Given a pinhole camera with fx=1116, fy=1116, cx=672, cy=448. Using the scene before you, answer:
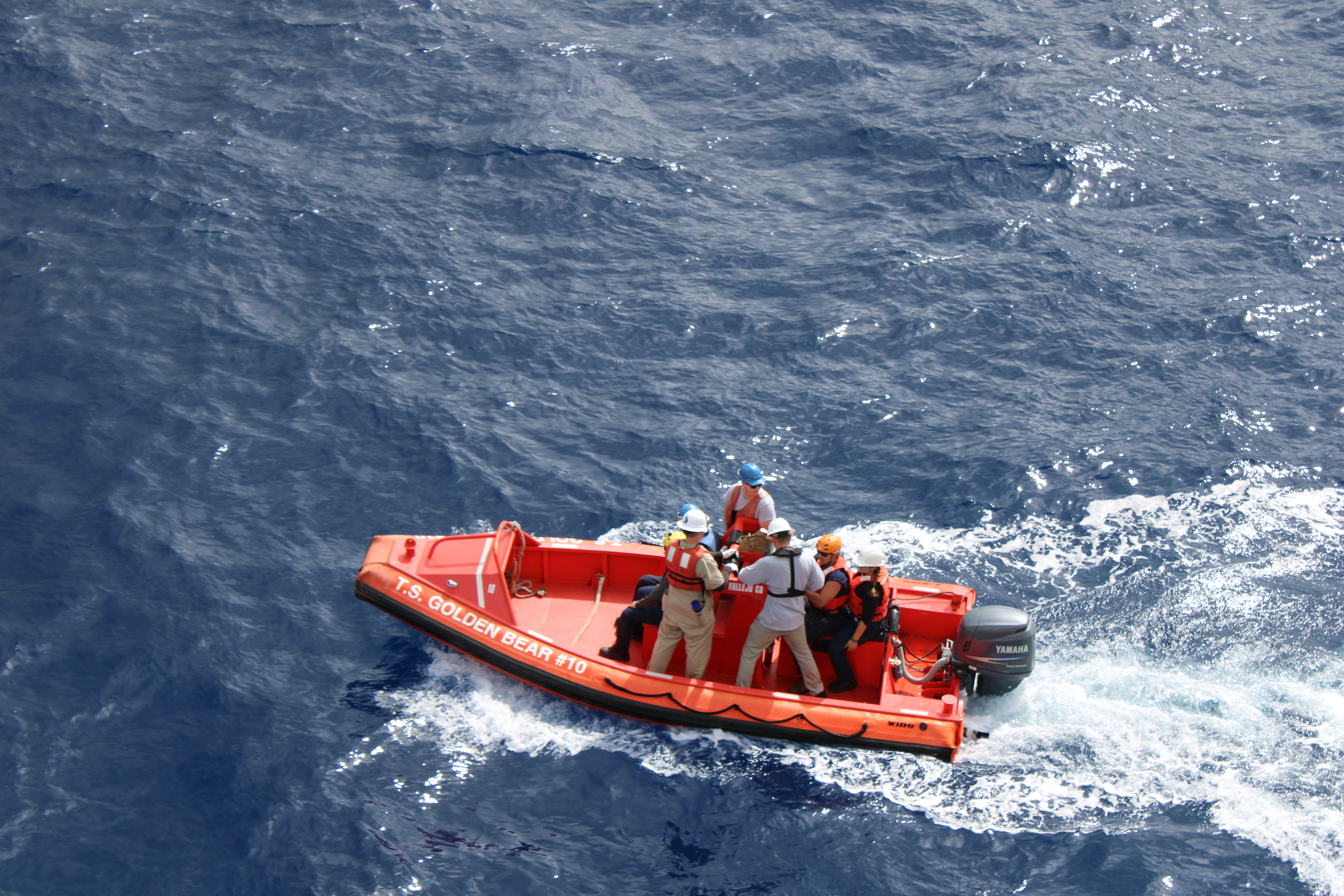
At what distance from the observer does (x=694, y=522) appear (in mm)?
10008

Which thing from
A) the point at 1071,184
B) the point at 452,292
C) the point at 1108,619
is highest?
the point at 1071,184

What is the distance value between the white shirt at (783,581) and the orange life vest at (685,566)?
1.28 feet

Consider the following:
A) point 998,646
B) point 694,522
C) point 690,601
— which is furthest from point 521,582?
point 998,646

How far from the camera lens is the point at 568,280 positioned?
16172mm

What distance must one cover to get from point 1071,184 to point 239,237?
42.6 ft

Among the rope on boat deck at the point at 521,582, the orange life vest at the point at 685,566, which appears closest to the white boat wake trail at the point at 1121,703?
the rope on boat deck at the point at 521,582

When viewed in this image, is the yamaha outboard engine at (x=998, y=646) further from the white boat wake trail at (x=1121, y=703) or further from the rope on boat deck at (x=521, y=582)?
the rope on boat deck at (x=521, y=582)

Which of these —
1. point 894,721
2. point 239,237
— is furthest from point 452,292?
point 894,721

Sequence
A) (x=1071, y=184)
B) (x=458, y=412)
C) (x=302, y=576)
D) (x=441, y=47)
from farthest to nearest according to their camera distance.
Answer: (x=441, y=47) < (x=1071, y=184) < (x=458, y=412) < (x=302, y=576)

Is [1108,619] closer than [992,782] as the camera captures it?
No

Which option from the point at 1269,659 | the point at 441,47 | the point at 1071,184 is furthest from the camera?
the point at 441,47

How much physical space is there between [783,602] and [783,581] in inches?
Result: 9.4

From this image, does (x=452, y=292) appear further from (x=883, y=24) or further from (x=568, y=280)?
(x=883, y=24)

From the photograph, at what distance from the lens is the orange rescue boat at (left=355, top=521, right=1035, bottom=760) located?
404 inches
